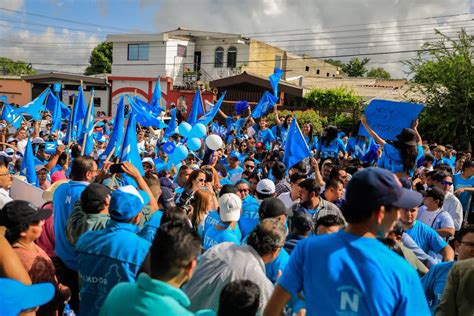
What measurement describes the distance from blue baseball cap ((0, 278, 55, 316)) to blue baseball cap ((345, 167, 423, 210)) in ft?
5.49

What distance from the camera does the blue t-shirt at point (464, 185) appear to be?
8266 mm

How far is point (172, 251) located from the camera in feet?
7.84

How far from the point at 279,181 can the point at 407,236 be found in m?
3.19

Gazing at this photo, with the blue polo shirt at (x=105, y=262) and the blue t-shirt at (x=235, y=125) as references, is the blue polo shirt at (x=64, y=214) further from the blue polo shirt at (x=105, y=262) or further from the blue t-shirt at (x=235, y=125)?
the blue t-shirt at (x=235, y=125)

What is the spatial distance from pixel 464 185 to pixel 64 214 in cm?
694

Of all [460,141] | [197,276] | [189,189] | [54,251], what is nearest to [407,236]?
[197,276]

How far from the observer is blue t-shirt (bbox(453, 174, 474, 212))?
827 centimetres

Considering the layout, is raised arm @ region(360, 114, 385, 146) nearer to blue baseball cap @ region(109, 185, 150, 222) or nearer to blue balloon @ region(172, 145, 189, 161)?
blue balloon @ region(172, 145, 189, 161)

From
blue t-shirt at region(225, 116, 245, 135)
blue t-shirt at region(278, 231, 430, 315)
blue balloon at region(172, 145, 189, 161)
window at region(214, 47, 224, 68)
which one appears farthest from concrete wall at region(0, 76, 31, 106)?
blue t-shirt at region(278, 231, 430, 315)

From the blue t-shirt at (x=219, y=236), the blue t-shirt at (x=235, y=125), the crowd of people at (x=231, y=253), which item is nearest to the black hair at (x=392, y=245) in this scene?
the crowd of people at (x=231, y=253)

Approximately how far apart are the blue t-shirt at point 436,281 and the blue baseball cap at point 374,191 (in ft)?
5.36

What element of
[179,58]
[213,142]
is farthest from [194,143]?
[179,58]

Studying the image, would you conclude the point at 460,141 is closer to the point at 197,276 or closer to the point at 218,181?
the point at 218,181

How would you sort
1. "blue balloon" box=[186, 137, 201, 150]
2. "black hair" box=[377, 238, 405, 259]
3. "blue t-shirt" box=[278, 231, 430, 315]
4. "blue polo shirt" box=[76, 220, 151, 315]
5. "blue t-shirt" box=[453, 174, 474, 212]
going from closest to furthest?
"blue t-shirt" box=[278, 231, 430, 315] → "blue polo shirt" box=[76, 220, 151, 315] → "black hair" box=[377, 238, 405, 259] → "blue t-shirt" box=[453, 174, 474, 212] → "blue balloon" box=[186, 137, 201, 150]
